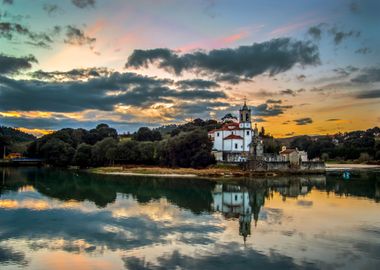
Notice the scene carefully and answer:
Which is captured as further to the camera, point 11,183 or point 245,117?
point 245,117

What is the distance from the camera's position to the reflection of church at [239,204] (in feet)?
96.0

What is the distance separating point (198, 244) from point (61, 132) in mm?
104578

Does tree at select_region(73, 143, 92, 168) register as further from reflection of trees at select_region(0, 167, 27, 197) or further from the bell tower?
the bell tower

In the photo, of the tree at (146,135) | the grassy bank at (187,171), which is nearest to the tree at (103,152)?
the grassy bank at (187,171)

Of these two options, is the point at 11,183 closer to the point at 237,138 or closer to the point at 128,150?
the point at 128,150

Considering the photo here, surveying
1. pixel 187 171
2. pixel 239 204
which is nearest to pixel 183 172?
pixel 187 171

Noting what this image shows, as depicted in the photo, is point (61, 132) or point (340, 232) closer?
point (340, 232)

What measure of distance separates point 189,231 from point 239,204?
1440 centimetres

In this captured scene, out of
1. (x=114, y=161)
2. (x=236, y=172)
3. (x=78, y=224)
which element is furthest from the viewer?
(x=114, y=161)

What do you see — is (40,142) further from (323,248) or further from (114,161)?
(323,248)

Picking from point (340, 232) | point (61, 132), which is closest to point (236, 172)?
point (340, 232)

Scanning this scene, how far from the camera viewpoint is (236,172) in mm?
71625

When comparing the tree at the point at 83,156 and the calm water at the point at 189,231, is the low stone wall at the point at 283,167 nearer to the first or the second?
the calm water at the point at 189,231

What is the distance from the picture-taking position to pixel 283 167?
253 ft
